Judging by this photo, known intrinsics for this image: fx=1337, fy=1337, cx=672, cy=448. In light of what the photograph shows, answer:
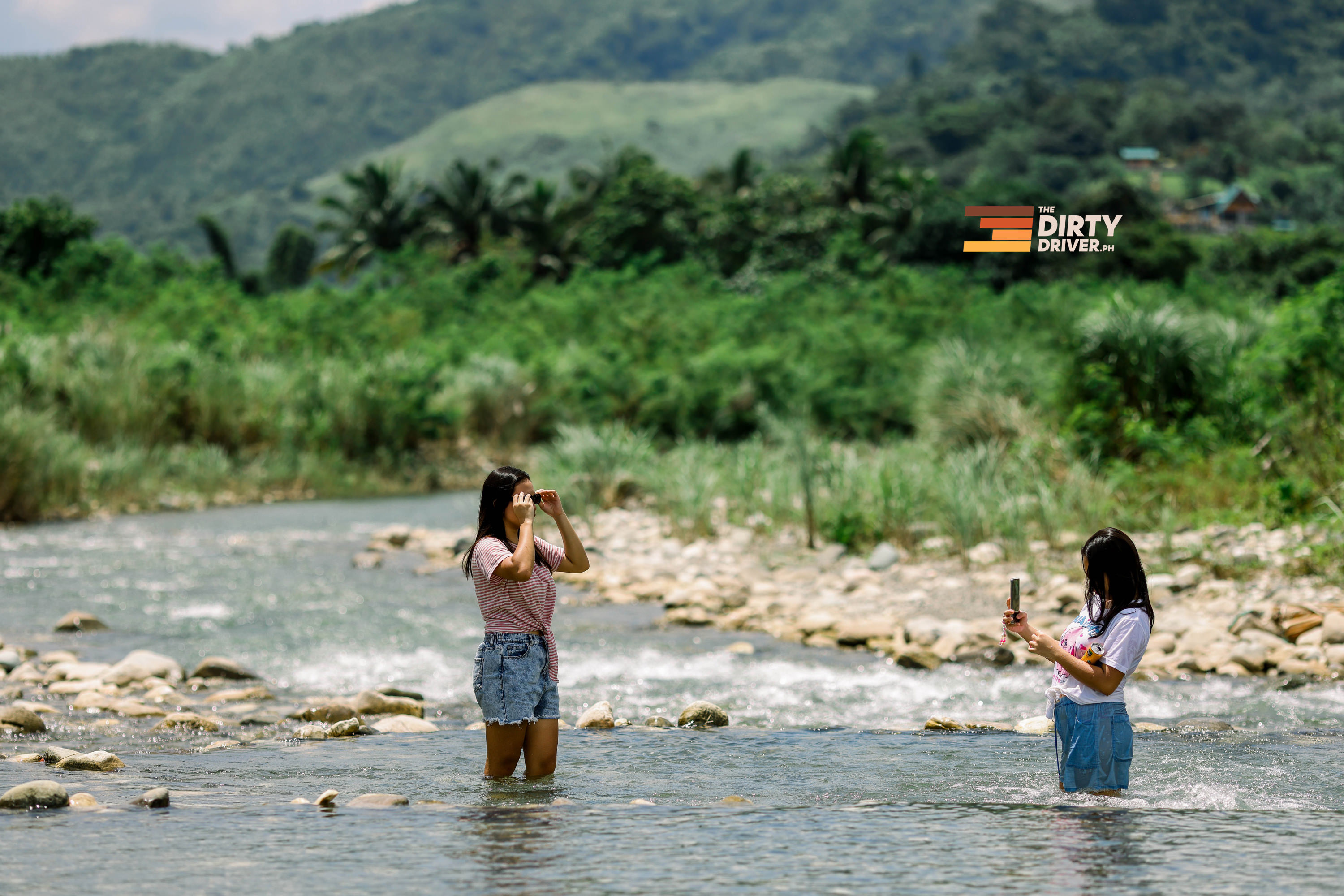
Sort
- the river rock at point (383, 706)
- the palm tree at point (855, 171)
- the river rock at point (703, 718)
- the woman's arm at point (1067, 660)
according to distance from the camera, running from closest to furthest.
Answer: the woman's arm at point (1067, 660) < the river rock at point (703, 718) < the river rock at point (383, 706) < the palm tree at point (855, 171)

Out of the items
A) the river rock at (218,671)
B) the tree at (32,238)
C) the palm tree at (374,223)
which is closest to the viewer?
the river rock at (218,671)

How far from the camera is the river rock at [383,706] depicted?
8.12 m

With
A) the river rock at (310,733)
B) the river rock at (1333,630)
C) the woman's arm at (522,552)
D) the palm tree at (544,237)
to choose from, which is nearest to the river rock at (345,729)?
the river rock at (310,733)

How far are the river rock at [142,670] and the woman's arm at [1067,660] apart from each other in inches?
254

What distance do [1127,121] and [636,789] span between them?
382 ft

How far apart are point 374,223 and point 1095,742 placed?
54440 mm

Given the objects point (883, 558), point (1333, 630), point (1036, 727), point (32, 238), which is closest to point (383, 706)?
point (1036, 727)

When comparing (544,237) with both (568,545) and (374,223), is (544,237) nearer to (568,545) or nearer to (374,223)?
(374,223)

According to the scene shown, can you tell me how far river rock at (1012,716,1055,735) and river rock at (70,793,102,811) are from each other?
15.2ft

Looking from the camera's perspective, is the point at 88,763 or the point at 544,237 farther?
the point at 544,237

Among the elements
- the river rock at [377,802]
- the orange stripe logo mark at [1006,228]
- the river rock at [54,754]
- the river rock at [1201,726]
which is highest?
the orange stripe logo mark at [1006,228]

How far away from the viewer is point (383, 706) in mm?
8156

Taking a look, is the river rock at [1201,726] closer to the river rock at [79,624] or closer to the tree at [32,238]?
the river rock at [79,624]

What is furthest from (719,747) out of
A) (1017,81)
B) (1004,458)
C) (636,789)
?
(1017,81)
